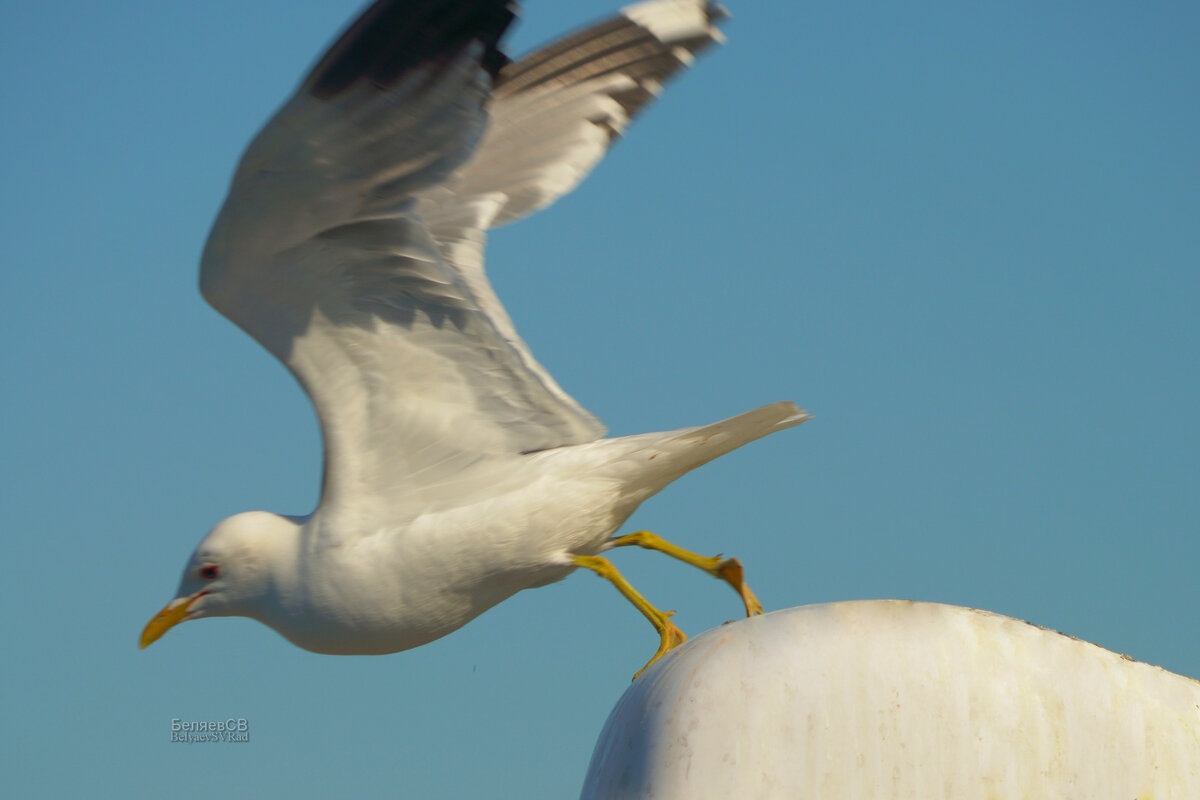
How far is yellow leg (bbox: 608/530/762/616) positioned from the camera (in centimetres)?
591

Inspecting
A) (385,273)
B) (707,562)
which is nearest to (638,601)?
(707,562)

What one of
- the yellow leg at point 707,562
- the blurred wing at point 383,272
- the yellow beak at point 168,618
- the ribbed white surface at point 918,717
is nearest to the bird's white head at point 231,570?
the yellow beak at point 168,618

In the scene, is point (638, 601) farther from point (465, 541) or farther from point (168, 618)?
point (168, 618)

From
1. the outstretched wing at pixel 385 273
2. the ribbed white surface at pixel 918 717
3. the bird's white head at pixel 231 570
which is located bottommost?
the ribbed white surface at pixel 918 717

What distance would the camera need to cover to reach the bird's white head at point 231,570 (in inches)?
233

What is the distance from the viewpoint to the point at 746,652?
363cm

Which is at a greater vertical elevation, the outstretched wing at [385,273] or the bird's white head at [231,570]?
the outstretched wing at [385,273]

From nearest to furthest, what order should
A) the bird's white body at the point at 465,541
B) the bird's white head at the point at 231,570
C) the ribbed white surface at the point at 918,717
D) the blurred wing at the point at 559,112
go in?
the ribbed white surface at the point at 918,717 < the bird's white body at the point at 465,541 < the bird's white head at the point at 231,570 < the blurred wing at the point at 559,112

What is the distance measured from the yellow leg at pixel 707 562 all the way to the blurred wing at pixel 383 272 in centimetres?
61

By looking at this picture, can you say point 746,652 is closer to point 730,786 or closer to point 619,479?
point 730,786

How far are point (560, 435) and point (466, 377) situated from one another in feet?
1.60

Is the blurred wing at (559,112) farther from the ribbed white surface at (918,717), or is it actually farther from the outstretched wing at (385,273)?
the ribbed white surface at (918,717)

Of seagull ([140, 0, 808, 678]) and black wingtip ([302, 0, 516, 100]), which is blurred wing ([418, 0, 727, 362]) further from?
black wingtip ([302, 0, 516, 100])

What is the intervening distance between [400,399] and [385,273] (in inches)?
21.8
